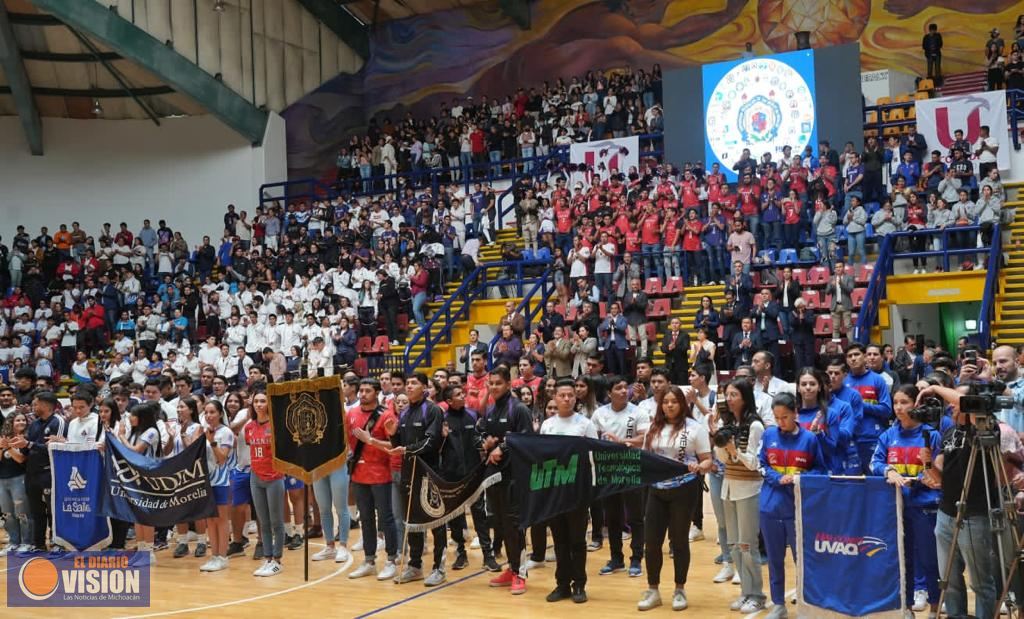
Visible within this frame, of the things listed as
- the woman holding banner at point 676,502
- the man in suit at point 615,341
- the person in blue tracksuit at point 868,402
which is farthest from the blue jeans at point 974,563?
the man in suit at point 615,341

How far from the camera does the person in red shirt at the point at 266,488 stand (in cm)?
1069

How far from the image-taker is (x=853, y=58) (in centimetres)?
2222

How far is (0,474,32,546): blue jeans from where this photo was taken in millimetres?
12055

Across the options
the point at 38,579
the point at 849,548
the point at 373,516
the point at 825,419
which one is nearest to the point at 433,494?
the point at 373,516

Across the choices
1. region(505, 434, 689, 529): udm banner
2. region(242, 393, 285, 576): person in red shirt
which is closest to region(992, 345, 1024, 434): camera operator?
region(505, 434, 689, 529): udm banner

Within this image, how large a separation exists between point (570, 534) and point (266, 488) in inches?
133

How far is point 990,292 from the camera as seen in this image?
675 inches

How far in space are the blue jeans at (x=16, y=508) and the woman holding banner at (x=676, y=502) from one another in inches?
283

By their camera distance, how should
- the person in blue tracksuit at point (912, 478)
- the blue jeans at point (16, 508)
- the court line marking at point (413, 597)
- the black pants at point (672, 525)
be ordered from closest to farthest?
the person in blue tracksuit at point (912, 478) → the black pants at point (672, 525) → the court line marking at point (413, 597) → the blue jeans at point (16, 508)

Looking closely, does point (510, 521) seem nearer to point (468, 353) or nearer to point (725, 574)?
point (725, 574)

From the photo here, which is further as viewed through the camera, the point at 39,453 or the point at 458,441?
the point at 39,453

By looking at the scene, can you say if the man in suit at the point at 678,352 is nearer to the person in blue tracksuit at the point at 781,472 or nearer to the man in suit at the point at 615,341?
the man in suit at the point at 615,341

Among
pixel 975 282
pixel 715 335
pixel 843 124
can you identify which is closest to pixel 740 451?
pixel 715 335

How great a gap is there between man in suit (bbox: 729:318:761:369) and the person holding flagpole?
7.93 meters
